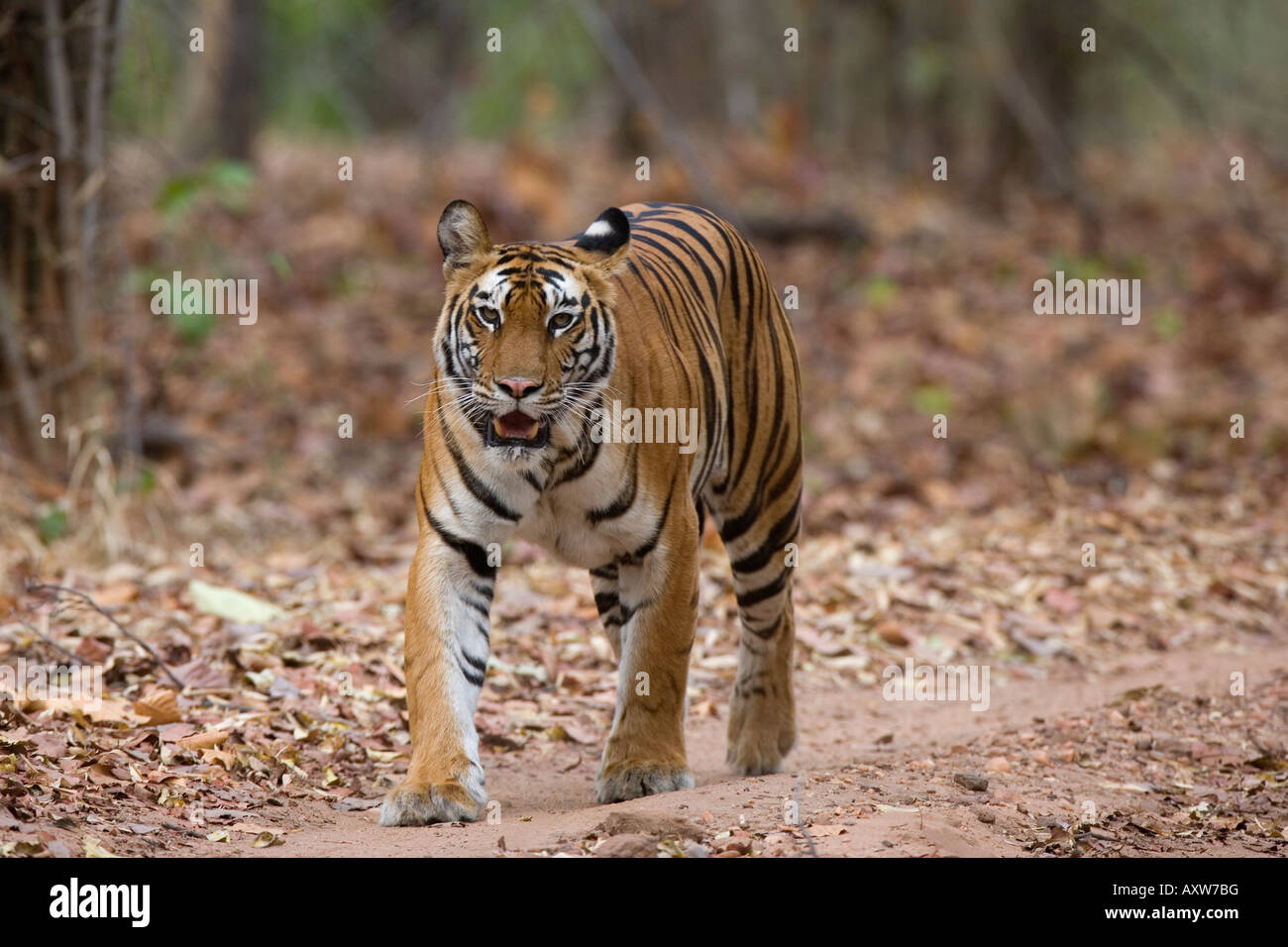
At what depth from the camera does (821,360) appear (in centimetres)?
1249

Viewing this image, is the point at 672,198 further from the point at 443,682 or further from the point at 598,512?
the point at 443,682

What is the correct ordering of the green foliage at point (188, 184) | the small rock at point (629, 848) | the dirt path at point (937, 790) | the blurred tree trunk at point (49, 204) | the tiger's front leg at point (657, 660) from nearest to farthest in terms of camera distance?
the small rock at point (629, 848), the dirt path at point (937, 790), the tiger's front leg at point (657, 660), the blurred tree trunk at point (49, 204), the green foliage at point (188, 184)

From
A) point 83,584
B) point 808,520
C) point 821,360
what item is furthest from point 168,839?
point 821,360

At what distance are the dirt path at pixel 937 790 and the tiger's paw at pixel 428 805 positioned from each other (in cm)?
4

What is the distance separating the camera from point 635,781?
4.71 m

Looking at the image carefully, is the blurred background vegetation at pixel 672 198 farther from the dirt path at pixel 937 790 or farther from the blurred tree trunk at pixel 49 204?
the dirt path at pixel 937 790

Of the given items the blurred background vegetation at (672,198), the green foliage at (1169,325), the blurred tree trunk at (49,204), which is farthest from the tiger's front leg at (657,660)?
the green foliage at (1169,325)

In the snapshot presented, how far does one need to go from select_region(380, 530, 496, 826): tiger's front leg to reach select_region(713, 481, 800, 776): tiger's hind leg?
1198 millimetres

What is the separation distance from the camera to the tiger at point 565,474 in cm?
443

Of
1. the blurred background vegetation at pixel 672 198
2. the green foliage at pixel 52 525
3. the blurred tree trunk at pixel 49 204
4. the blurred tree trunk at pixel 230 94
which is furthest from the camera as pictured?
the blurred tree trunk at pixel 230 94

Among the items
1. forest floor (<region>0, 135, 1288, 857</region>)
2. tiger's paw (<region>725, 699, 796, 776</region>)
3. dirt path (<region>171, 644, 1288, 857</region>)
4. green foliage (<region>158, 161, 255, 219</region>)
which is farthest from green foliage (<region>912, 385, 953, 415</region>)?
tiger's paw (<region>725, 699, 796, 776</region>)

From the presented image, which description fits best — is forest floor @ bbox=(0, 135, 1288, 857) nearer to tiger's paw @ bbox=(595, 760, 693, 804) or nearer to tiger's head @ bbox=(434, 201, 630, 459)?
tiger's paw @ bbox=(595, 760, 693, 804)

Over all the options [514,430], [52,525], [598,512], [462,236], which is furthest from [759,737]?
[52,525]

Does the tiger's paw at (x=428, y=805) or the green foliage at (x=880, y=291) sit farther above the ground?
the green foliage at (x=880, y=291)
